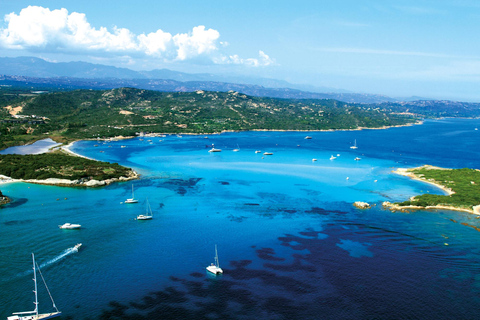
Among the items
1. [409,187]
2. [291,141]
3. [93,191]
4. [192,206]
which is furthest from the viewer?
[291,141]

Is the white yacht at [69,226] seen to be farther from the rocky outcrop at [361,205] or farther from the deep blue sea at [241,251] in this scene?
the rocky outcrop at [361,205]

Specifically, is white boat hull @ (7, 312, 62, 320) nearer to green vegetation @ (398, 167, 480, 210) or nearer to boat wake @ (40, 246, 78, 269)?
boat wake @ (40, 246, 78, 269)

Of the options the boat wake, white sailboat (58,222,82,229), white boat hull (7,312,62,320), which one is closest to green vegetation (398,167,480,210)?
the boat wake

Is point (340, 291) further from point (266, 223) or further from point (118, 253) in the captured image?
point (118, 253)

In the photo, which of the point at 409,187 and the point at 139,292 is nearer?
the point at 139,292

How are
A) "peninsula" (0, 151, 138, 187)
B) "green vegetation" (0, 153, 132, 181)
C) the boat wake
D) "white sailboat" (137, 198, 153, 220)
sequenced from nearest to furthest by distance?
the boat wake, "white sailboat" (137, 198, 153, 220), "peninsula" (0, 151, 138, 187), "green vegetation" (0, 153, 132, 181)

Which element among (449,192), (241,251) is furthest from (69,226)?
(449,192)

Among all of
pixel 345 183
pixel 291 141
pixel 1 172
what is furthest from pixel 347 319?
pixel 291 141
